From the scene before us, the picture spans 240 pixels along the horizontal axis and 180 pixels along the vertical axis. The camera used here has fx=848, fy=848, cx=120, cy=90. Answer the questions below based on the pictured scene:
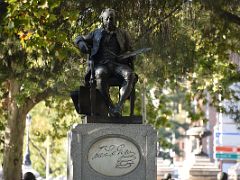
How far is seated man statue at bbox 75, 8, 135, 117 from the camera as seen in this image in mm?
13711

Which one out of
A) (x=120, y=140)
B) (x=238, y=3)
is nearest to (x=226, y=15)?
(x=238, y=3)

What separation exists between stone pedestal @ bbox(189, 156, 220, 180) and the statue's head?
25997mm

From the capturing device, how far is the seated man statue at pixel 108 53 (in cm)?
1371

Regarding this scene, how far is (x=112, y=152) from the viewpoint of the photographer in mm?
13391

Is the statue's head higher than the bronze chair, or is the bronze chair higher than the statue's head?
the statue's head

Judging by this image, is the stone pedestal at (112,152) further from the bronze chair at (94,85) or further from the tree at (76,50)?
the tree at (76,50)

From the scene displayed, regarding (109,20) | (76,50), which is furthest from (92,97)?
(76,50)

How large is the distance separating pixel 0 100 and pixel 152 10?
36.7 ft

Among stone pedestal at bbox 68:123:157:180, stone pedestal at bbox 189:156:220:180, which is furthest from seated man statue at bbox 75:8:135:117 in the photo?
stone pedestal at bbox 189:156:220:180

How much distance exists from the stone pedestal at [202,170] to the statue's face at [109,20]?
1023 inches

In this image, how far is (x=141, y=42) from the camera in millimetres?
19406

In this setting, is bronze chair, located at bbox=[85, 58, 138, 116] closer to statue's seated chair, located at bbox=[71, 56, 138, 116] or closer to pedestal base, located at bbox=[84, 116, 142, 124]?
statue's seated chair, located at bbox=[71, 56, 138, 116]

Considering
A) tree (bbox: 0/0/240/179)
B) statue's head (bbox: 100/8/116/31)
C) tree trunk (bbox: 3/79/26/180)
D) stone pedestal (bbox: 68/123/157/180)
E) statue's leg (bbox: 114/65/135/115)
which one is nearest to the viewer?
stone pedestal (bbox: 68/123/157/180)
